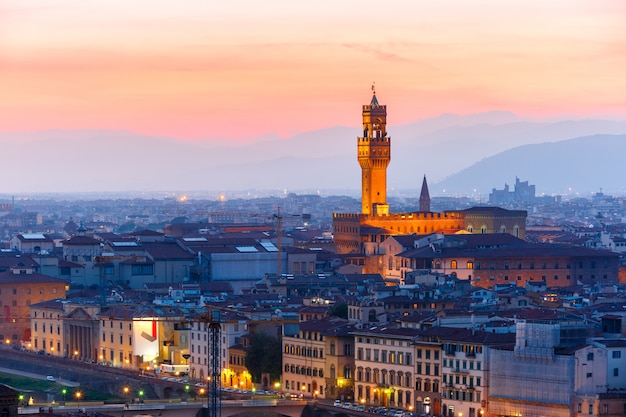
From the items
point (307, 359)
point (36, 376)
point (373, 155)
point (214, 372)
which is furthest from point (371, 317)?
point (373, 155)

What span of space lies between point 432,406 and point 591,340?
4881 millimetres

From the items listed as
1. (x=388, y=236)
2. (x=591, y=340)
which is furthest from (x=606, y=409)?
(x=388, y=236)

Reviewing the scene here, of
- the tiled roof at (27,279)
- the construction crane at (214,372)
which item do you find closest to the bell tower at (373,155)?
the tiled roof at (27,279)

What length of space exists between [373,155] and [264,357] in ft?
132

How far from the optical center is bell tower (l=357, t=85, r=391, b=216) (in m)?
105

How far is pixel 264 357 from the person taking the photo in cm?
6525

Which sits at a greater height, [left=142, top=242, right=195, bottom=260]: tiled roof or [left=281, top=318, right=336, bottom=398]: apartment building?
[left=142, top=242, right=195, bottom=260]: tiled roof

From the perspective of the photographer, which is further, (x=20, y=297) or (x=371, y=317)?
(x=20, y=297)

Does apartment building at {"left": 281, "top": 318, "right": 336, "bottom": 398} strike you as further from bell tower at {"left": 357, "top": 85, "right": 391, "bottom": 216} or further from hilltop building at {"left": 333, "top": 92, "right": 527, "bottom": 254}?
Answer: bell tower at {"left": 357, "top": 85, "right": 391, "bottom": 216}

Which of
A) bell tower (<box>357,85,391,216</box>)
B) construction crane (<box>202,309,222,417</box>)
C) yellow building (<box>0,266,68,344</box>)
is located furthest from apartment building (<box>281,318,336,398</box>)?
bell tower (<box>357,85,391,216</box>)

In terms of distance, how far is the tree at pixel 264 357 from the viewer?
64812 millimetres

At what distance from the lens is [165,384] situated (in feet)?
215

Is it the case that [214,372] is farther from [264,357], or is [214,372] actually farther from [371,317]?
[371,317]

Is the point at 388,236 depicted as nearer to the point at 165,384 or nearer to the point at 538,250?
the point at 538,250
